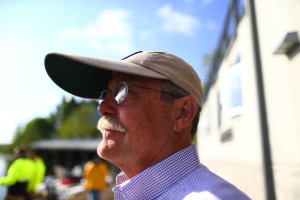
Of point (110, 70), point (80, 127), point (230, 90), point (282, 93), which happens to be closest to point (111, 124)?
point (110, 70)

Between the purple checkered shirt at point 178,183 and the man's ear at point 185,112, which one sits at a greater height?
the man's ear at point 185,112

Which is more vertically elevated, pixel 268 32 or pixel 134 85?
pixel 268 32

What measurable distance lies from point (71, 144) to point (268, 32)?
37.6m

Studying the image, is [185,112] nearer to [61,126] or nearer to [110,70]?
[110,70]

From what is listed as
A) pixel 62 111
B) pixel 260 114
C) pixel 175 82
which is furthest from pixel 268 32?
pixel 62 111

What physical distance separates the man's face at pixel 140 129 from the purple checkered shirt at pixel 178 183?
3.6 inches

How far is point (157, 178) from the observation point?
119 cm

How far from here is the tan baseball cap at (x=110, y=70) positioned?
1.22 metres

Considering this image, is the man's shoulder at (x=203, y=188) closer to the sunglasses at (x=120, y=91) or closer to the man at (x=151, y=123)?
the man at (x=151, y=123)

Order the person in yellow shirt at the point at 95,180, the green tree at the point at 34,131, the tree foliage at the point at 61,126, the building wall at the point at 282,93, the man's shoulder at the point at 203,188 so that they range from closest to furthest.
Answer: the man's shoulder at the point at 203,188 → the building wall at the point at 282,93 → the person in yellow shirt at the point at 95,180 → the tree foliage at the point at 61,126 → the green tree at the point at 34,131

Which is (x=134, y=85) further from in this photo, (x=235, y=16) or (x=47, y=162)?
(x=47, y=162)

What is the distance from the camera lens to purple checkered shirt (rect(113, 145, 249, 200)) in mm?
1038

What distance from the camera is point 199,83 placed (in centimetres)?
148

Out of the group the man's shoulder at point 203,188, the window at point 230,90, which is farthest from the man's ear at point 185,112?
the window at point 230,90
